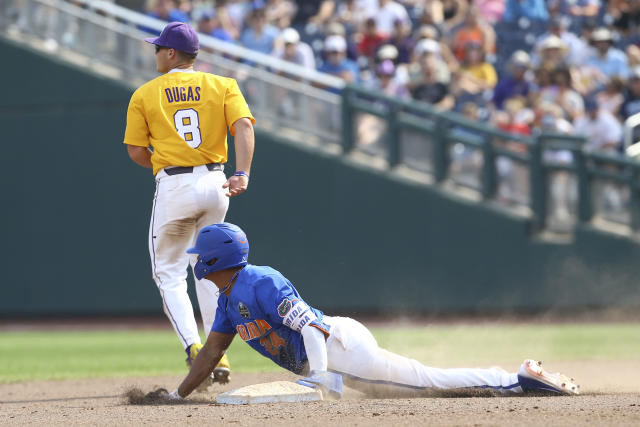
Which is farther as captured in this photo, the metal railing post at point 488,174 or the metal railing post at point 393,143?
the metal railing post at point 393,143

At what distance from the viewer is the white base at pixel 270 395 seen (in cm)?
477

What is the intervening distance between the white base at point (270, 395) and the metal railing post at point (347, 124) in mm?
8465

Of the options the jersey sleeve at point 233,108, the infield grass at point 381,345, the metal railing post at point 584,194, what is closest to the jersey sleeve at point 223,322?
the jersey sleeve at point 233,108

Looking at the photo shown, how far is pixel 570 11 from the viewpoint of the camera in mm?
14688

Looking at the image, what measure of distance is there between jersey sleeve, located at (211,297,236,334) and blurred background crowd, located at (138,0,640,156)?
876 centimetres

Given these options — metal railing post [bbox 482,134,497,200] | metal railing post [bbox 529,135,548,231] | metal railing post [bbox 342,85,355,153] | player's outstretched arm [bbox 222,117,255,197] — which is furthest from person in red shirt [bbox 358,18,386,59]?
player's outstretched arm [bbox 222,117,255,197]

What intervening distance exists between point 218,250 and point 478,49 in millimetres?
9567

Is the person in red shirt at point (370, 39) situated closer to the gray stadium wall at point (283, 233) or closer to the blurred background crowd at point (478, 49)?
the blurred background crowd at point (478, 49)

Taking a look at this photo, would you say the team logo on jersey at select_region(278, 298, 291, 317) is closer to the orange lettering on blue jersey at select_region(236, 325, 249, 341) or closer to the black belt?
the orange lettering on blue jersey at select_region(236, 325, 249, 341)

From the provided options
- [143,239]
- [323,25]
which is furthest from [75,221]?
[323,25]

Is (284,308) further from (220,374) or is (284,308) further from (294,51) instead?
(294,51)

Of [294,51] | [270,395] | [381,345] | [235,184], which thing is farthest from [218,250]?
[294,51]

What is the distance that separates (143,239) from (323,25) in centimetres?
455

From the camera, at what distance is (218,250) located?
4.79m
